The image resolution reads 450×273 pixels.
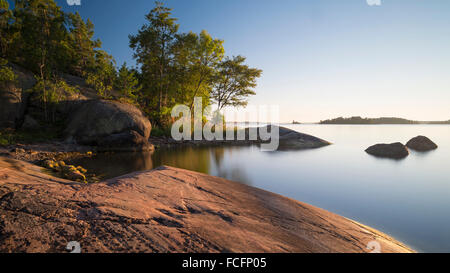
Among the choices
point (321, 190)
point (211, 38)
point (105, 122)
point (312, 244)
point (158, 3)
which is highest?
point (158, 3)

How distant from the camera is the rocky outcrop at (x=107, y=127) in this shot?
38.5ft

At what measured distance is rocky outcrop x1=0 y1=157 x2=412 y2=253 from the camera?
4.66ft

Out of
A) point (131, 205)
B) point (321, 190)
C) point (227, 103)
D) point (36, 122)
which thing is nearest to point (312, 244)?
point (131, 205)

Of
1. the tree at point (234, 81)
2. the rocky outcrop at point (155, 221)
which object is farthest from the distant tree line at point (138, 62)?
the rocky outcrop at point (155, 221)

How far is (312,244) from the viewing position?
200 cm

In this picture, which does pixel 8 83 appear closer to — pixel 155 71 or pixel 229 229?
pixel 155 71

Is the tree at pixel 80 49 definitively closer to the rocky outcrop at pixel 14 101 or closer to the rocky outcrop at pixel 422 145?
the rocky outcrop at pixel 14 101

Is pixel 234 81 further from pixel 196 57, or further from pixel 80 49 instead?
pixel 80 49

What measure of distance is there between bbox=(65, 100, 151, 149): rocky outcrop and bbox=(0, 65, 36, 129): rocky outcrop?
10.2 ft

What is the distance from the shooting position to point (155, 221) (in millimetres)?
1794

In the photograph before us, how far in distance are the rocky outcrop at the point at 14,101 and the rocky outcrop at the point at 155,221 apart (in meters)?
14.8

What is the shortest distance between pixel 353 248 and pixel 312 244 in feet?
2.10

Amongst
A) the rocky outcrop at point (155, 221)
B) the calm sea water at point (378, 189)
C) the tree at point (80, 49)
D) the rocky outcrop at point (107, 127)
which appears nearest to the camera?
the rocky outcrop at point (155, 221)

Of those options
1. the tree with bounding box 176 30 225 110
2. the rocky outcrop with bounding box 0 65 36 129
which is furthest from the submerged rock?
the rocky outcrop with bounding box 0 65 36 129
